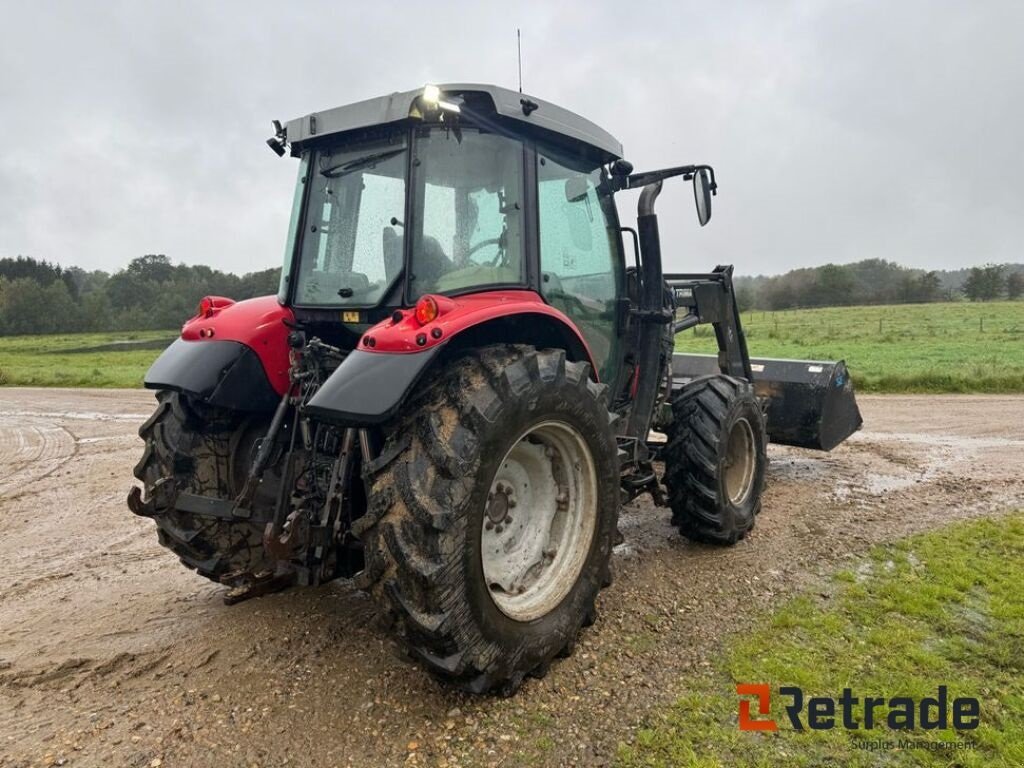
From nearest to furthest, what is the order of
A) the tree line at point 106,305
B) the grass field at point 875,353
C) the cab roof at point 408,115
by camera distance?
the cab roof at point 408,115, the grass field at point 875,353, the tree line at point 106,305

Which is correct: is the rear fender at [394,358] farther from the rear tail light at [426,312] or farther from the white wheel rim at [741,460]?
the white wheel rim at [741,460]

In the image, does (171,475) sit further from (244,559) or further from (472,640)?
(472,640)

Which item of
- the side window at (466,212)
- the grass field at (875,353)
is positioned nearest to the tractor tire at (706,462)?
the side window at (466,212)

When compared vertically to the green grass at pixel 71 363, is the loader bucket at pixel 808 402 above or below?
above

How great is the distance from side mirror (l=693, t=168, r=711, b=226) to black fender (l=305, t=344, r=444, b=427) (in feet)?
7.50

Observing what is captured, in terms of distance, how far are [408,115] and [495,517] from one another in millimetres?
1793

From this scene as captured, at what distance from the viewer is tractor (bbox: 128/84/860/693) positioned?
244 cm

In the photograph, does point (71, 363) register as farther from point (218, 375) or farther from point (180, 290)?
point (218, 375)

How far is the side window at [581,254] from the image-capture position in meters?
3.53

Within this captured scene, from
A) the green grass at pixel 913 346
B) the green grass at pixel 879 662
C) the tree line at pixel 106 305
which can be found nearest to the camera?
the green grass at pixel 879 662

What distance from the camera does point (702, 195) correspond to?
4.08 meters

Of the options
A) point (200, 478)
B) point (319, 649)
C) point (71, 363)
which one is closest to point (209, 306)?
point (200, 478)

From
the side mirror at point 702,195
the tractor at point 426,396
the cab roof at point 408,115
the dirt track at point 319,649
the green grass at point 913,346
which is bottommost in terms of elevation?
the dirt track at point 319,649

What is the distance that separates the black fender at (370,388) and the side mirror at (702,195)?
7.50 ft
